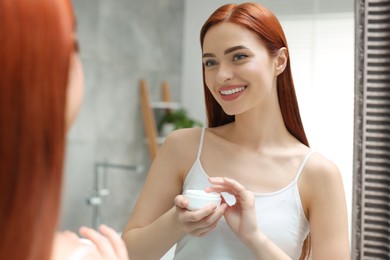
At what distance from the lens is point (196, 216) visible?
21.3 inches

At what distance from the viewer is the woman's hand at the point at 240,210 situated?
552 millimetres

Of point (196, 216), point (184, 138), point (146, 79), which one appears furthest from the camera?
point (146, 79)

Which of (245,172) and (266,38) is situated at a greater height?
(266,38)

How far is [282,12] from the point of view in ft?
2.04

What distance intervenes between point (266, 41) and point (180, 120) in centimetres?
17

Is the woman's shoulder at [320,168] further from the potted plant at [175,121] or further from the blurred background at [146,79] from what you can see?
the potted plant at [175,121]

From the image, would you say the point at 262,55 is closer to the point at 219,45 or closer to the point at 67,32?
the point at 219,45

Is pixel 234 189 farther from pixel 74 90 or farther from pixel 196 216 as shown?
pixel 74 90

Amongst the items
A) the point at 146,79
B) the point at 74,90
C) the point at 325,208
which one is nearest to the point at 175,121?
the point at 146,79

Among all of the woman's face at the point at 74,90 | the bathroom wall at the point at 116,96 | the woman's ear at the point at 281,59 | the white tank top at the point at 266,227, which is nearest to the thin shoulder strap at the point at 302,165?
the white tank top at the point at 266,227

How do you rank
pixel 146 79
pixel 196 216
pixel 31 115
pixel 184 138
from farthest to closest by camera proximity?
1. pixel 146 79
2. pixel 184 138
3. pixel 196 216
4. pixel 31 115

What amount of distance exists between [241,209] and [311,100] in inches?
6.6

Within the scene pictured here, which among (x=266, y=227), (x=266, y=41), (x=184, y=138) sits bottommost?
(x=266, y=227)

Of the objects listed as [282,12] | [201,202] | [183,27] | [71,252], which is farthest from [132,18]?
[71,252]
